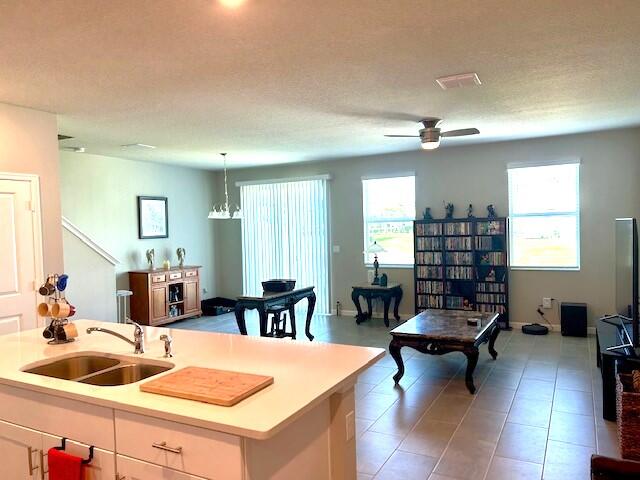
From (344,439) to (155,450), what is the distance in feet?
2.40

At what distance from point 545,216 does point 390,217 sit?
227 cm

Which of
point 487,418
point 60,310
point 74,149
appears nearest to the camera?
point 60,310

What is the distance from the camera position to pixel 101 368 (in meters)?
2.48

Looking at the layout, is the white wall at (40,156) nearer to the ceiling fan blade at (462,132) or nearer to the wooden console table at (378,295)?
the ceiling fan blade at (462,132)

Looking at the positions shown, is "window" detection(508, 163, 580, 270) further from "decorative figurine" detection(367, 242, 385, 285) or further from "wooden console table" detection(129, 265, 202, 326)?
"wooden console table" detection(129, 265, 202, 326)

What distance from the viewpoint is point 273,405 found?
1.62m

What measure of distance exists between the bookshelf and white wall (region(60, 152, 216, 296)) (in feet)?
13.3

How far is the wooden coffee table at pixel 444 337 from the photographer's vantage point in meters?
4.10

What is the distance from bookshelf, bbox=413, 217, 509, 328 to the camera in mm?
6551

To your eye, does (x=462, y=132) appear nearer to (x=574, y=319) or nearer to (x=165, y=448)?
(x=574, y=319)

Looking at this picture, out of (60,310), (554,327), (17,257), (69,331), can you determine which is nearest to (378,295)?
(554,327)

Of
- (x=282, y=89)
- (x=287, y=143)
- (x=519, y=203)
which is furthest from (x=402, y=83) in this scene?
(x=519, y=203)

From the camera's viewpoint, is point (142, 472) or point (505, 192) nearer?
point (142, 472)

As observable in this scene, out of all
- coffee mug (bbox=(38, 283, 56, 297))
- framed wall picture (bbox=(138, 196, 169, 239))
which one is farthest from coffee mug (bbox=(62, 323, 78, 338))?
framed wall picture (bbox=(138, 196, 169, 239))
